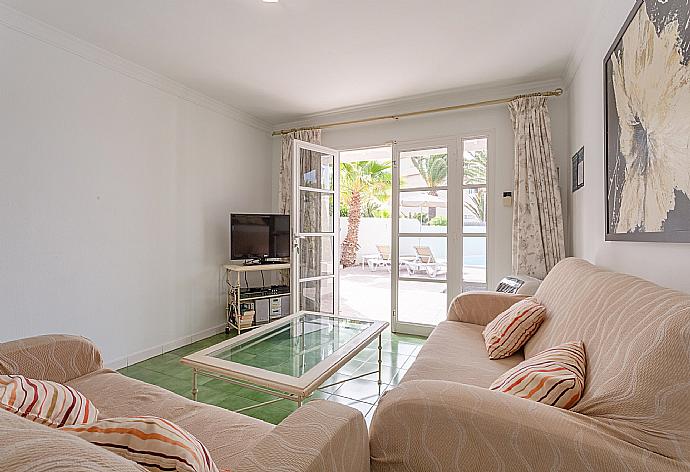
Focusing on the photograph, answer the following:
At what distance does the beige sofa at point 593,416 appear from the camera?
0.79 meters

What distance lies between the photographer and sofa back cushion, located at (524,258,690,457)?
80 centimetres

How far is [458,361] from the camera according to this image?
1766 millimetres

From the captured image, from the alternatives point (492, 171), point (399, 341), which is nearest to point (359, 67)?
point (492, 171)

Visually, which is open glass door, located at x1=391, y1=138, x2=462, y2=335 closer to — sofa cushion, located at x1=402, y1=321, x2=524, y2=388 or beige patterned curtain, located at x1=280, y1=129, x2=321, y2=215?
beige patterned curtain, located at x1=280, y1=129, x2=321, y2=215

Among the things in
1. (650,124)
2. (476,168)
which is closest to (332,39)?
(476,168)

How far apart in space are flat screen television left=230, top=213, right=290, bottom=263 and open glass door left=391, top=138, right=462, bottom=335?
4.33 ft

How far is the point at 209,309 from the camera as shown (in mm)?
3881

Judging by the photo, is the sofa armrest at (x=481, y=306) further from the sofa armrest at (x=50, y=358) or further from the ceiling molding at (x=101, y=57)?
the ceiling molding at (x=101, y=57)

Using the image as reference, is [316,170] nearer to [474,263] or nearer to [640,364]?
[474,263]

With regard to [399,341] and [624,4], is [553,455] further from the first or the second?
[399,341]

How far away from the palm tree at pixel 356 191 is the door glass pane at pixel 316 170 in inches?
214

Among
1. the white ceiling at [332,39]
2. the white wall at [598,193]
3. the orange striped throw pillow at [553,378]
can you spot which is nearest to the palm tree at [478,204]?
the white wall at [598,193]

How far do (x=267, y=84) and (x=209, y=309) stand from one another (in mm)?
2471

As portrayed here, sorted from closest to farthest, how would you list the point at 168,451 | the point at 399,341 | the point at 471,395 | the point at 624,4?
the point at 168,451 → the point at 471,395 → the point at 624,4 → the point at 399,341
